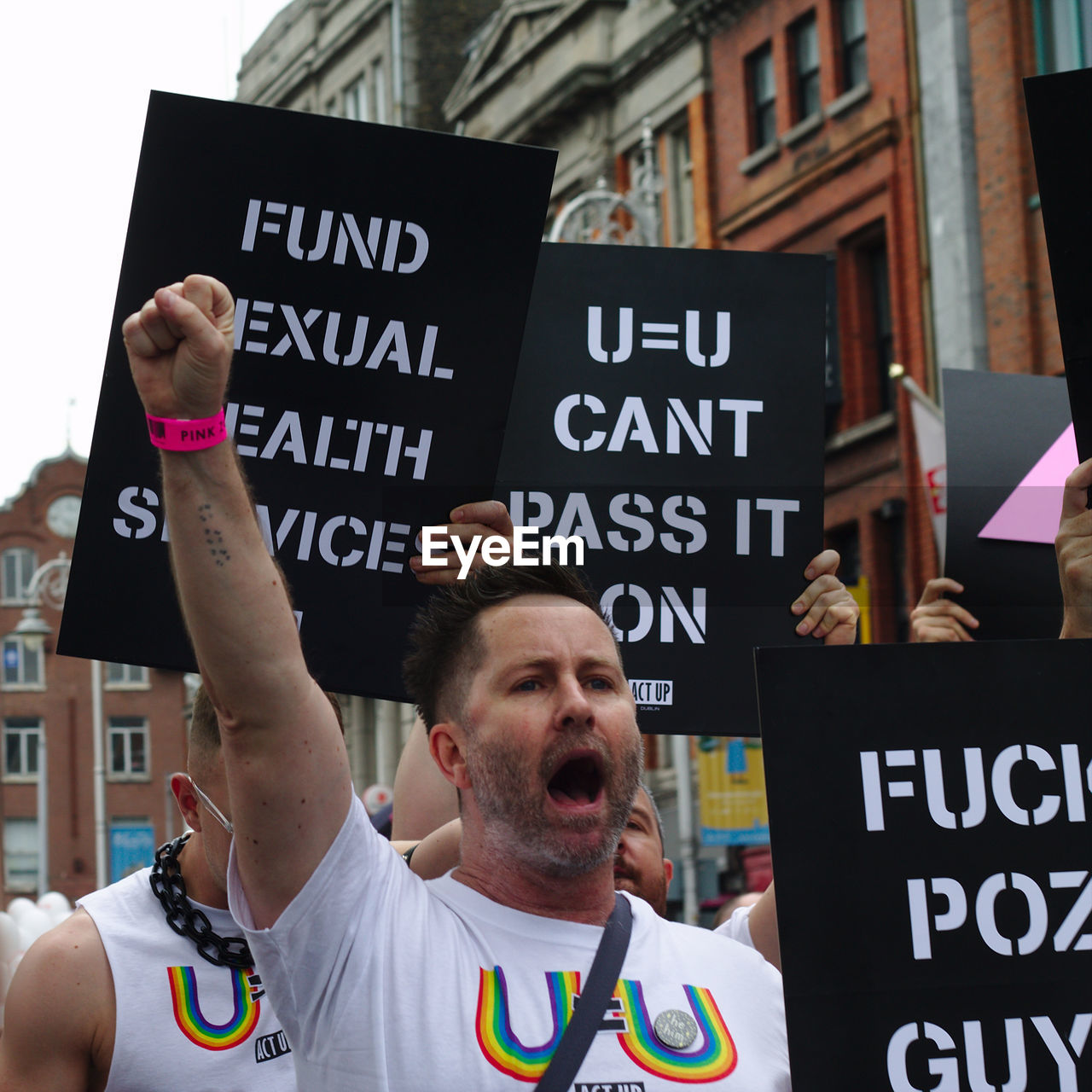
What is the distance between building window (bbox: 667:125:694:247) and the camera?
25.5 meters

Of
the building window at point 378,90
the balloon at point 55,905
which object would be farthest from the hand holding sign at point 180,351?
the building window at point 378,90

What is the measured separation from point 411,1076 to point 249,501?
796 millimetres

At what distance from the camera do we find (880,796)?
2.66 meters

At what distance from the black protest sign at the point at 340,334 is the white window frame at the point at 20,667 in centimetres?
4762

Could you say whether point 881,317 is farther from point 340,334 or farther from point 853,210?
point 340,334

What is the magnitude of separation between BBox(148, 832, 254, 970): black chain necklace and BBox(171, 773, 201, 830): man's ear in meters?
0.08

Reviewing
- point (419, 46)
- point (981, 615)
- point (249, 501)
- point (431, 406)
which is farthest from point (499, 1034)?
point (419, 46)

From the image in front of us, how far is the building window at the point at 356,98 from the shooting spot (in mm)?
38534

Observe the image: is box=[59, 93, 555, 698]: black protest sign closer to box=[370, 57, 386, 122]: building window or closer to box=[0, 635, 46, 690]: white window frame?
box=[370, 57, 386, 122]: building window

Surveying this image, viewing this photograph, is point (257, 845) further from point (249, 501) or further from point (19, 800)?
point (19, 800)

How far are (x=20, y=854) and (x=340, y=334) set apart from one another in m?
46.5

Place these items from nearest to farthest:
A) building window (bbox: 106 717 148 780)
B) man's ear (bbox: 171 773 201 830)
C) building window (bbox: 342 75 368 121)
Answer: man's ear (bbox: 171 773 201 830)
building window (bbox: 342 75 368 121)
building window (bbox: 106 717 148 780)

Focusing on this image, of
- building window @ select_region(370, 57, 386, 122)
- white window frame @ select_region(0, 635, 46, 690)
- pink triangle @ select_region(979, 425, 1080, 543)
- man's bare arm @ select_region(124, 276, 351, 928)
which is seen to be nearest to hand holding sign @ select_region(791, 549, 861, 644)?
pink triangle @ select_region(979, 425, 1080, 543)

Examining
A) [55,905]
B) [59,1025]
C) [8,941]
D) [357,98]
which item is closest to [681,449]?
→ [59,1025]
